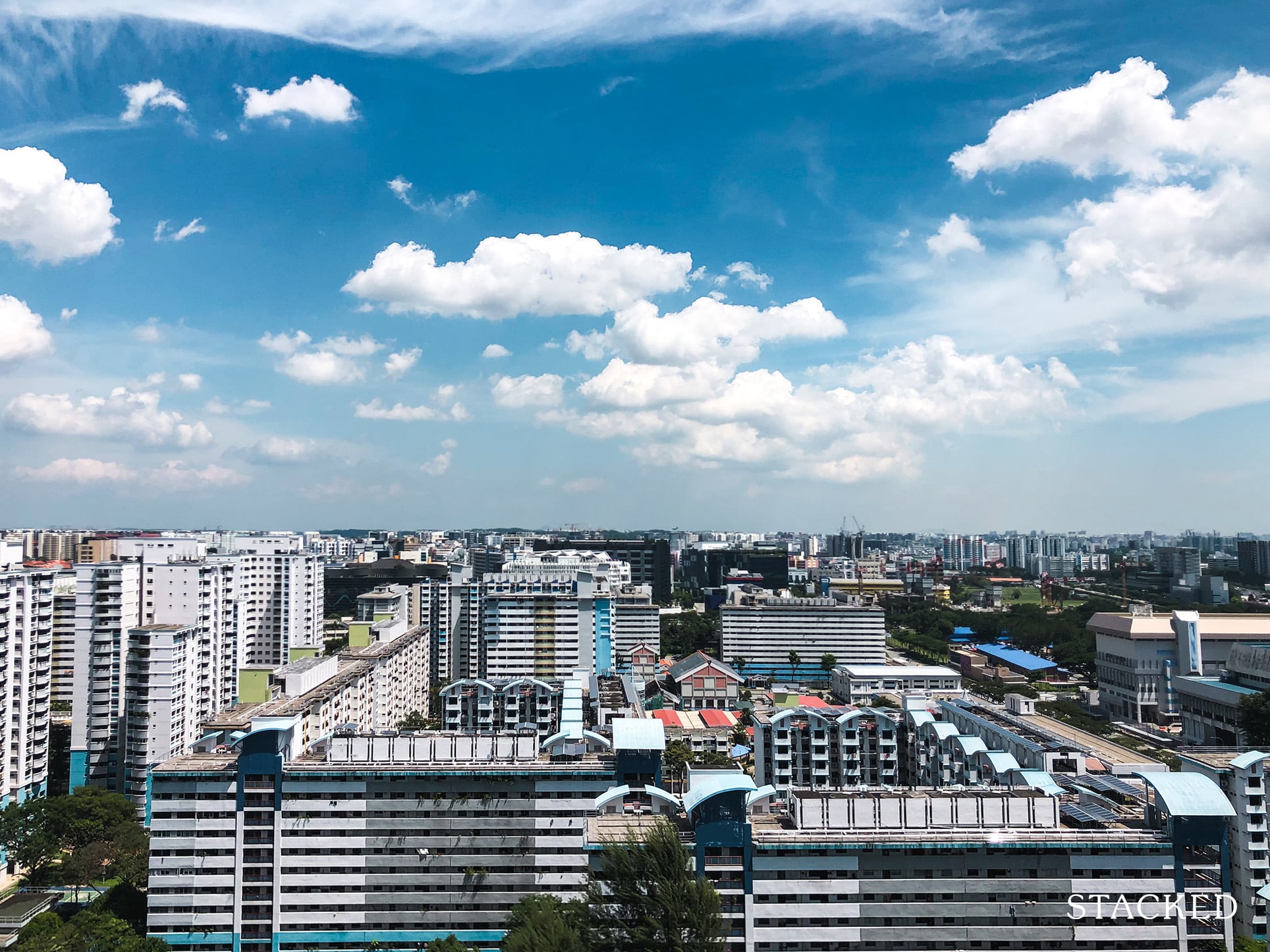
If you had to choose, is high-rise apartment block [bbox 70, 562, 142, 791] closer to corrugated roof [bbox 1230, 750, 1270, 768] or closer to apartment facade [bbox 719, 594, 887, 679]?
corrugated roof [bbox 1230, 750, 1270, 768]

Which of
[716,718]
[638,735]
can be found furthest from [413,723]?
[638,735]

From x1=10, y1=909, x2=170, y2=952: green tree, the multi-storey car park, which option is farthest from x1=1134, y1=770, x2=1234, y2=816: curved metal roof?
x1=10, y1=909, x2=170, y2=952: green tree

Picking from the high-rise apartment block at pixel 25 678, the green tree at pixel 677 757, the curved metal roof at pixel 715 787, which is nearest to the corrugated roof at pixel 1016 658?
the green tree at pixel 677 757

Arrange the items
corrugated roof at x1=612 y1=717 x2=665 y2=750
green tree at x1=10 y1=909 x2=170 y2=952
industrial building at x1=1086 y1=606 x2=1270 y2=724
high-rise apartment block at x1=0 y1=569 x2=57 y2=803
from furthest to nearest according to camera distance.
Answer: industrial building at x1=1086 y1=606 x2=1270 y2=724 → high-rise apartment block at x1=0 y1=569 x2=57 y2=803 → corrugated roof at x1=612 y1=717 x2=665 y2=750 → green tree at x1=10 y1=909 x2=170 y2=952

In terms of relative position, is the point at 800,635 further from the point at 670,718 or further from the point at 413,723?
the point at 413,723

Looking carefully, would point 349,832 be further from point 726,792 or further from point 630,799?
point 726,792

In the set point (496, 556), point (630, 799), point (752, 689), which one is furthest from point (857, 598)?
point (630, 799)
